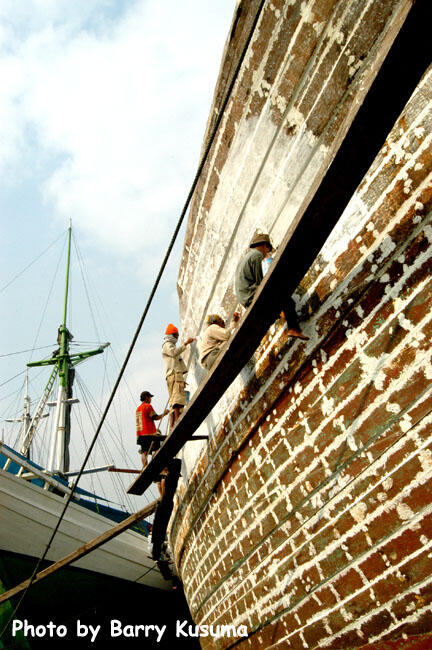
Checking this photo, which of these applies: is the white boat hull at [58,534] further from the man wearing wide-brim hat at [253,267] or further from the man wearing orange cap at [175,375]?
the man wearing wide-brim hat at [253,267]

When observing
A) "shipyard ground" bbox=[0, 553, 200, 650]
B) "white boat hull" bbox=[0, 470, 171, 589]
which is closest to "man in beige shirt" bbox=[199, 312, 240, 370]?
"white boat hull" bbox=[0, 470, 171, 589]

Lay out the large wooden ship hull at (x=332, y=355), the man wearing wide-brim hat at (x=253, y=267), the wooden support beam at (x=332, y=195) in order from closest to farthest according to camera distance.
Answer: the wooden support beam at (x=332, y=195) → the large wooden ship hull at (x=332, y=355) → the man wearing wide-brim hat at (x=253, y=267)

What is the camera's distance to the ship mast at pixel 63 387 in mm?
15088

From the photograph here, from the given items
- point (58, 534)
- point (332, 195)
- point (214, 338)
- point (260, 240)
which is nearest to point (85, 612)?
point (58, 534)

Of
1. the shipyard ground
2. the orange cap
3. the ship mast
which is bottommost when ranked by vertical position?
the shipyard ground

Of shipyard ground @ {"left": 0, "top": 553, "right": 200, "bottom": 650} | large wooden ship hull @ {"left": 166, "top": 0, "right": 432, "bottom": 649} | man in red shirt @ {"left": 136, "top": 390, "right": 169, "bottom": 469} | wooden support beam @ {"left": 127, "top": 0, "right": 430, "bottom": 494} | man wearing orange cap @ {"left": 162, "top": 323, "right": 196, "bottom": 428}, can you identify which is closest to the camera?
wooden support beam @ {"left": 127, "top": 0, "right": 430, "bottom": 494}

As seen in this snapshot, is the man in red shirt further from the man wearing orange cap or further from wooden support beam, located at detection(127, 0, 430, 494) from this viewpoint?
wooden support beam, located at detection(127, 0, 430, 494)

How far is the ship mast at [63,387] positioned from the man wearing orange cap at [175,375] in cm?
1030

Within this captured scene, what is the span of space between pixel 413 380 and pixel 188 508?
341 centimetres

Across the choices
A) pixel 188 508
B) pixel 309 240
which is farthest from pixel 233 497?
pixel 309 240

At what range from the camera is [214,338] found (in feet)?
12.5

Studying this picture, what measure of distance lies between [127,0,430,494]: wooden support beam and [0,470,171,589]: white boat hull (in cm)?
632

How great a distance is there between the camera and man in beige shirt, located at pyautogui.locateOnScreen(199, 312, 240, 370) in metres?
3.76

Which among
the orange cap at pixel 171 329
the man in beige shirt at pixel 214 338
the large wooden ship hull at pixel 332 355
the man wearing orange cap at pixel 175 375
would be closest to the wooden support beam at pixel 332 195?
the large wooden ship hull at pixel 332 355
